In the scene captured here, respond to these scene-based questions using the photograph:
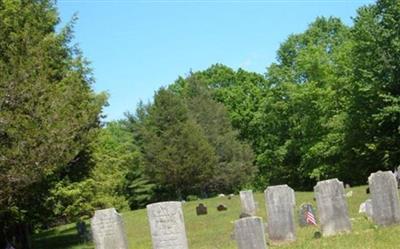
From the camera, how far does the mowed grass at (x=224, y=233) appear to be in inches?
515

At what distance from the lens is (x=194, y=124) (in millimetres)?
51719

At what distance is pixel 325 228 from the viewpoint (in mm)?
15227

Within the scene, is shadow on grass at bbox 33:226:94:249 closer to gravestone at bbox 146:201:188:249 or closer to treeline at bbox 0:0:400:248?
treeline at bbox 0:0:400:248

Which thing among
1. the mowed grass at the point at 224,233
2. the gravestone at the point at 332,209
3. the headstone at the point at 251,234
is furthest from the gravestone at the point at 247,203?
the headstone at the point at 251,234

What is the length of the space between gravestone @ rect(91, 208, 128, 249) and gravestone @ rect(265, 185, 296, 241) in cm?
391

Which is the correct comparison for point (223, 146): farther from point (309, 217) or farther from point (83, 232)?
point (309, 217)

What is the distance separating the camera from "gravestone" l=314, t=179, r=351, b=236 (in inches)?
596

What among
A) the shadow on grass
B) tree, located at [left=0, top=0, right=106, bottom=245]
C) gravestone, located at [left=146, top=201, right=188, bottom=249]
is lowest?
the shadow on grass

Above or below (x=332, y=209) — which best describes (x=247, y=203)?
below

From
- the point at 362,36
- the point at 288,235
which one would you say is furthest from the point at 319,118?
the point at 288,235

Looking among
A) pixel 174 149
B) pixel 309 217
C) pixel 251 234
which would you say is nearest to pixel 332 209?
pixel 251 234

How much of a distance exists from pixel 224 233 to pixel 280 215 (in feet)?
18.8

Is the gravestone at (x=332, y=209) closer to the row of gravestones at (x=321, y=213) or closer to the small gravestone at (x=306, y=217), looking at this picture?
the row of gravestones at (x=321, y=213)

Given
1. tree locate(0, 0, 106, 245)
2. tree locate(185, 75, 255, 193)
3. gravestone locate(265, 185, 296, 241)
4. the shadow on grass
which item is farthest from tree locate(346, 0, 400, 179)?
gravestone locate(265, 185, 296, 241)
